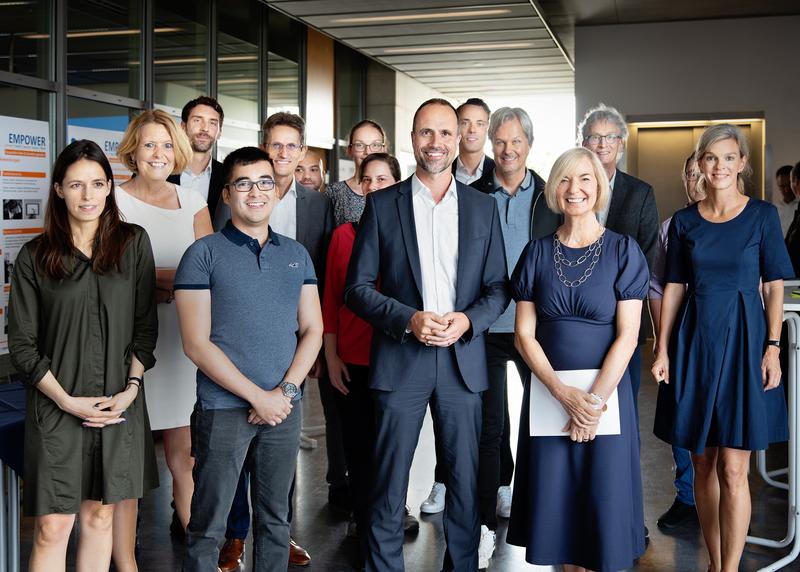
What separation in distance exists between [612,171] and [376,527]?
1.98m

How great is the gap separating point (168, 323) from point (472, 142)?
5.74 feet

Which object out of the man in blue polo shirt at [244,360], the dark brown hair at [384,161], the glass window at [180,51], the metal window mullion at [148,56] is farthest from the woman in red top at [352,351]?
the glass window at [180,51]

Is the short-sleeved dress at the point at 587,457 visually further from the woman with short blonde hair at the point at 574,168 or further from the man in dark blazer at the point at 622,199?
the man in dark blazer at the point at 622,199

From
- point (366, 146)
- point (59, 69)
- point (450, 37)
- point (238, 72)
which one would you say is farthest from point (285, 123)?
point (450, 37)

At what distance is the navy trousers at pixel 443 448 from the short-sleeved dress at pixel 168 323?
3.07 ft

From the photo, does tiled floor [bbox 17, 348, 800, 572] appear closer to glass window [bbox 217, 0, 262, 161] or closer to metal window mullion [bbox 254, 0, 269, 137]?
glass window [bbox 217, 0, 262, 161]

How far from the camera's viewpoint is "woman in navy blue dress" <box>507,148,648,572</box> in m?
3.08

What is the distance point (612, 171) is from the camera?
4129 mm

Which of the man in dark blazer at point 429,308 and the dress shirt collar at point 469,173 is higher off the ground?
the dress shirt collar at point 469,173

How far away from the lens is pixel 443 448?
11.0 feet

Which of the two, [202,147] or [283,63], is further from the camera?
[283,63]

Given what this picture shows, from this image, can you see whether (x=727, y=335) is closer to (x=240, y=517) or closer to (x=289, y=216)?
(x=289, y=216)

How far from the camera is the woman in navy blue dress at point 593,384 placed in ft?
10.1

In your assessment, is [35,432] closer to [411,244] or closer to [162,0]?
[411,244]
